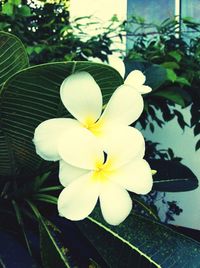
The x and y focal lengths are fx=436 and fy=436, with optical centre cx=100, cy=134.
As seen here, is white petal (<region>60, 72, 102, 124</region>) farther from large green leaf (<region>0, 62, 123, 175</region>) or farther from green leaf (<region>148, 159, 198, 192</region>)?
green leaf (<region>148, 159, 198, 192</region>)

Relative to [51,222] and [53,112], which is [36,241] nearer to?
[51,222]

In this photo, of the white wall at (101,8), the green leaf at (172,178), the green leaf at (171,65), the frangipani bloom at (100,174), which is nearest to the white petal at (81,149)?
the frangipani bloom at (100,174)

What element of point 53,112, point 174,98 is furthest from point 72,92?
point 174,98

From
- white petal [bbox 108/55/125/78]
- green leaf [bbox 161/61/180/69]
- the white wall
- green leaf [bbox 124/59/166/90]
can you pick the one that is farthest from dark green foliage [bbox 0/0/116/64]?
white petal [bbox 108/55/125/78]

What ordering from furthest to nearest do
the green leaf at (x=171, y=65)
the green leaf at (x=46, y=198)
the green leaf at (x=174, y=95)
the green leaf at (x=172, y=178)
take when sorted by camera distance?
the green leaf at (x=171, y=65)
the green leaf at (x=174, y=95)
the green leaf at (x=172, y=178)
the green leaf at (x=46, y=198)

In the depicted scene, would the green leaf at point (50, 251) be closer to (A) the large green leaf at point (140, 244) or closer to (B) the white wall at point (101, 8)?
(A) the large green leaf at point (140, 244)

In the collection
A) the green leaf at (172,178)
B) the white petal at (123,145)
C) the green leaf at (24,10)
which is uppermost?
the white petal at (123,145)

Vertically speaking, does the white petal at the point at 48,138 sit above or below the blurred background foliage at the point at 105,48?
above

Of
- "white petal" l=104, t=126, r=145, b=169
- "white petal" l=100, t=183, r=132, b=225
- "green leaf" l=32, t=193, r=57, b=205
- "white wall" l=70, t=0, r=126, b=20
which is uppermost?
"white petal" l=104, t=126, r=145, b=169
